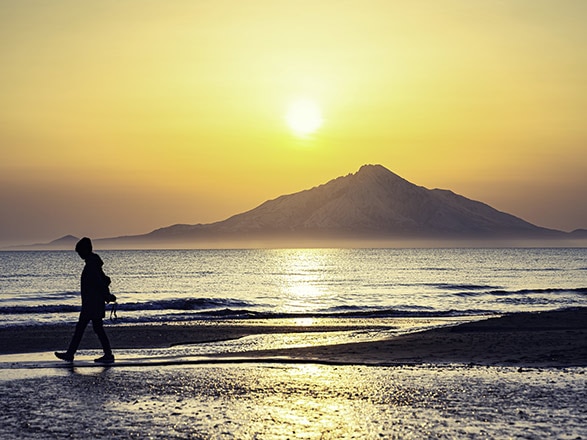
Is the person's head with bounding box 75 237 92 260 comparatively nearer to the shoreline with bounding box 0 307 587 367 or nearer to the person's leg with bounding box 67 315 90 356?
the person's leg with bounding box 67 315 90 356

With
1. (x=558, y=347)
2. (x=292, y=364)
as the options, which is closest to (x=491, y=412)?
(x=292, y=364)

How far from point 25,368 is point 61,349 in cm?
670

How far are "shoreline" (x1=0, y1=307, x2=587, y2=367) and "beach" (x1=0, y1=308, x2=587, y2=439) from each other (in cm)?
5

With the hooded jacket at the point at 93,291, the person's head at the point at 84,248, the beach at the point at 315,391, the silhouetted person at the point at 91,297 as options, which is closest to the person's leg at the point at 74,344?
the silhouetted person at the point at 91,297

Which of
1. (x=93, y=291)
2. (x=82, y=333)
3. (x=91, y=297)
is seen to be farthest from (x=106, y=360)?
(x=93, y=291)

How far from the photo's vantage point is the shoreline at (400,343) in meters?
16.2

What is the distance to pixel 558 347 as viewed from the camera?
17641 millimetres

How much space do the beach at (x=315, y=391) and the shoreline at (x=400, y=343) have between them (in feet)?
0.16

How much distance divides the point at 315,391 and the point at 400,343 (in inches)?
317

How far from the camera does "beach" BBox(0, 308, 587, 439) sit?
921cm

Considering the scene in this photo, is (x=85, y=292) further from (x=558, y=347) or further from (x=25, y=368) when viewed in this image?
(x=558, y=347)

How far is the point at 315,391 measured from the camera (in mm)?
11922

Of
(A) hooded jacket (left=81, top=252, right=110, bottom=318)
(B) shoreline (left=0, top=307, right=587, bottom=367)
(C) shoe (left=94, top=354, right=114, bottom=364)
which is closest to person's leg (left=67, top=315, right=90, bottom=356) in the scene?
(A) hooded jacket (left=81, top=252, right=110, bottom=318)

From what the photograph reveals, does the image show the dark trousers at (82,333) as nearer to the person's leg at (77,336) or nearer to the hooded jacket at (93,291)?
the person's leg at (77,336)
